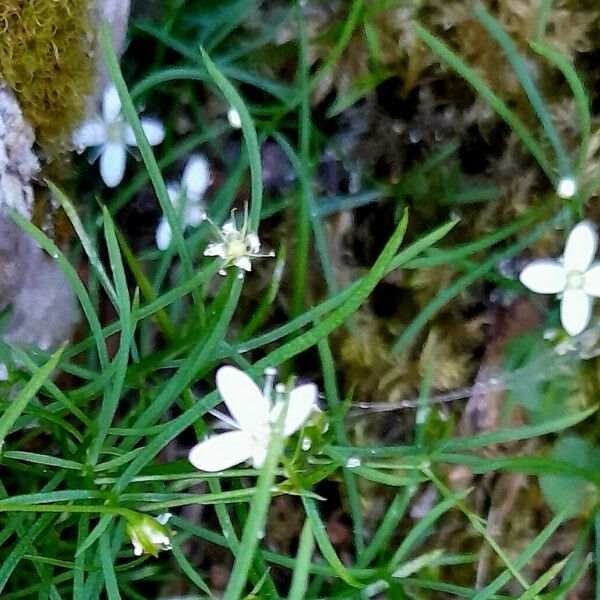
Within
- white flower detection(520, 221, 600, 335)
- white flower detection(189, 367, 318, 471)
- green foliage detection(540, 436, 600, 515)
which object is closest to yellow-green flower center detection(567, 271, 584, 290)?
white flower detection(520, 221, 600, 335)

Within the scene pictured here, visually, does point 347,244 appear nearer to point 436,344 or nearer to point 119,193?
point 436,344

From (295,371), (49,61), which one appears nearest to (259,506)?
(295,371)

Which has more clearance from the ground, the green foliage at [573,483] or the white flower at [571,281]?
the white flower at [571,281]

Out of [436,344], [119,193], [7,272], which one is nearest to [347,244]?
[436,344]

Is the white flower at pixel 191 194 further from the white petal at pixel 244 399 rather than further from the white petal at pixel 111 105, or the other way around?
the white petal at pixel 244 399

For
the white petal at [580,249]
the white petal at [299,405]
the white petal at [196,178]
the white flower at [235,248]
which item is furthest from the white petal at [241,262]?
the white petal at [580,249]

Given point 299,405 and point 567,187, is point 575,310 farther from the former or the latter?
point 299,405
